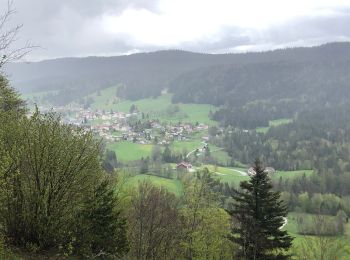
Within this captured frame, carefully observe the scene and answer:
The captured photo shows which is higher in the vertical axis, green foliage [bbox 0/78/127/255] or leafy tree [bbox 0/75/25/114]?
leafy tree [bbox 0/75/25/114]

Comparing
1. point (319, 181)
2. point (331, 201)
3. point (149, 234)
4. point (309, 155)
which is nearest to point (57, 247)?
point (149, 234)

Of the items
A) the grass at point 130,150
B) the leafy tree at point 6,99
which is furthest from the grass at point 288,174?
the leafy tree at point 6,99

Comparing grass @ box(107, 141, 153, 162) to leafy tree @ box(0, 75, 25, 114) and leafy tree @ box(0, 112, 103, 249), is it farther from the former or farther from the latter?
leafy tree @ box(0, 112, 103, 249)

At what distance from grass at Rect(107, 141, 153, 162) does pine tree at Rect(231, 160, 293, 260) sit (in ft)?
386

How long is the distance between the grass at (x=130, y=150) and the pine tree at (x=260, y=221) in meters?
118

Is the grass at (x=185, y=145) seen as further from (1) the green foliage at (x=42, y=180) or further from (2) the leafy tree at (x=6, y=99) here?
(1) the green foliage at (x=42, y=180)

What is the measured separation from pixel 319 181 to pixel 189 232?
94684mm

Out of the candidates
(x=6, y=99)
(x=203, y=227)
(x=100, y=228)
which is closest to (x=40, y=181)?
(x=6, y=99)

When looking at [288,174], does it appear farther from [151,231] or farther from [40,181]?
[40,181]

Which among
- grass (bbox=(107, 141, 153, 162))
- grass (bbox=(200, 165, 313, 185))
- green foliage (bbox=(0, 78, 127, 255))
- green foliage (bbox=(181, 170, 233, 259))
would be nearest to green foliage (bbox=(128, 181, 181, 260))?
green foliage (bbox=(181, 170, 233, 259))

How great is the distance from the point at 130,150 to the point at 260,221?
138 m

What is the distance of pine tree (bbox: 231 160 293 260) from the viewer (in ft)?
84.4

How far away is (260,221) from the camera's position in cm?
2594

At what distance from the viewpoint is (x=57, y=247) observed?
1978 cm
